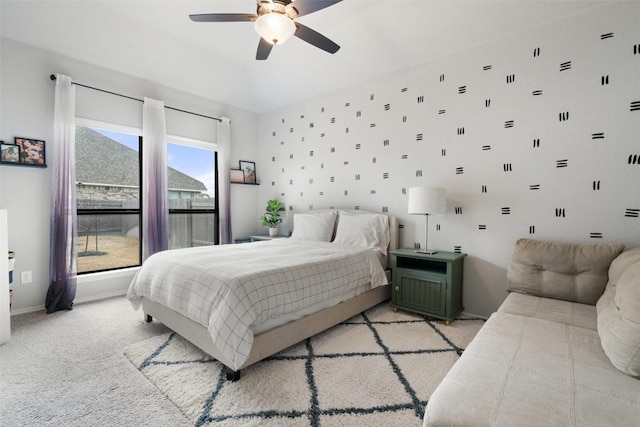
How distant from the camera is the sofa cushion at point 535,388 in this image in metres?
0.90

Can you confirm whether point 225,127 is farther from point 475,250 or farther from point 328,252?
point 475,250

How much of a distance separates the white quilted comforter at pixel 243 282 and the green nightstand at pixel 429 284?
0.21 m

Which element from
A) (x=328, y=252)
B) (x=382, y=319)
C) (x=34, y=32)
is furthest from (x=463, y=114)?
(x=34, y=32)

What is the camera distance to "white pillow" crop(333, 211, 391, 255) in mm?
3273

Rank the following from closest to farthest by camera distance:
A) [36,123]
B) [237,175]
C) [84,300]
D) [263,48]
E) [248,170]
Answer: [263,48]
[36,123]
[84,300]
[237,175]
[248,170]

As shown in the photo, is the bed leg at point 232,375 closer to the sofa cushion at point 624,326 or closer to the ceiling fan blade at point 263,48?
the sofa cushion at point 624,326

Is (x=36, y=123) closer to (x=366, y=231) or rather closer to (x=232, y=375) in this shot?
(x=232, y=375)

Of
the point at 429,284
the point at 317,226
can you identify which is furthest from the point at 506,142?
the point at 317,226

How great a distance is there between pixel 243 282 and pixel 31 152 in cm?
281

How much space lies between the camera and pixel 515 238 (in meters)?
2.67

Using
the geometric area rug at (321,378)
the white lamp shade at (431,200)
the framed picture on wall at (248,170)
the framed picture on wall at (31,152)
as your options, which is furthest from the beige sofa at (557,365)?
the framed picture on wall at (248,170)

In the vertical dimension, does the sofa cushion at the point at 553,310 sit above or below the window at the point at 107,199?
below

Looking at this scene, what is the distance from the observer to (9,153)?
2.75 meters

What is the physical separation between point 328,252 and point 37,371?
2283 millimetres
